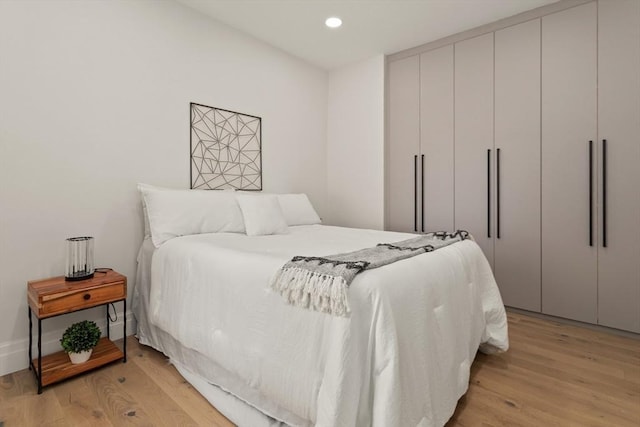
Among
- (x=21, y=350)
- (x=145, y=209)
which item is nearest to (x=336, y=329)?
(x=145, y=209)

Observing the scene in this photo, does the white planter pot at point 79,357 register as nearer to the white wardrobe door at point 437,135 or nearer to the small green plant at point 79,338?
the small green plant at point 79,338

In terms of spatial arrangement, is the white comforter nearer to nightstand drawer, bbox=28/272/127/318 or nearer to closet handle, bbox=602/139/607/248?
nightstand drawer, bbox=28/272/127/318

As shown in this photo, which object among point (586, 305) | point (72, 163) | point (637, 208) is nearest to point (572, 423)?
point (586, 305)

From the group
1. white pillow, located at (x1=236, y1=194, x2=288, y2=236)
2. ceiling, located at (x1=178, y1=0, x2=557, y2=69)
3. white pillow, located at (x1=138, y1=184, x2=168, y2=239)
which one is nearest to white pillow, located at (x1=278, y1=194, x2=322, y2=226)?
white pillow, located at (x1=236, y1=194, x2=288, y2=236)

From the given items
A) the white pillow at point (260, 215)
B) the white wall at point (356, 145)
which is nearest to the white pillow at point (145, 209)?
the white pillow at point (260, 215)

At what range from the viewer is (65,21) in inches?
79.9

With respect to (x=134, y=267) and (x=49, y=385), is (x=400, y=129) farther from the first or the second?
(x=49, y=385)

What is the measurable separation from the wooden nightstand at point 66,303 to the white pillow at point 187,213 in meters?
0.36

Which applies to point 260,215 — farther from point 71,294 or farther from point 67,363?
point 67,363

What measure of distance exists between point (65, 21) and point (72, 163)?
0.87m

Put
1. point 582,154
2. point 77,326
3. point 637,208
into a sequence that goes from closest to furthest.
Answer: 1. point 77,326
2. point 637,208
3. point 582,154

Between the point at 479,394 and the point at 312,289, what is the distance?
115cm

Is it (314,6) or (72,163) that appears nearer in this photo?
(72,163)

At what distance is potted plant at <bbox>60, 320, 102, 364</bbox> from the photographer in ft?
5.98
